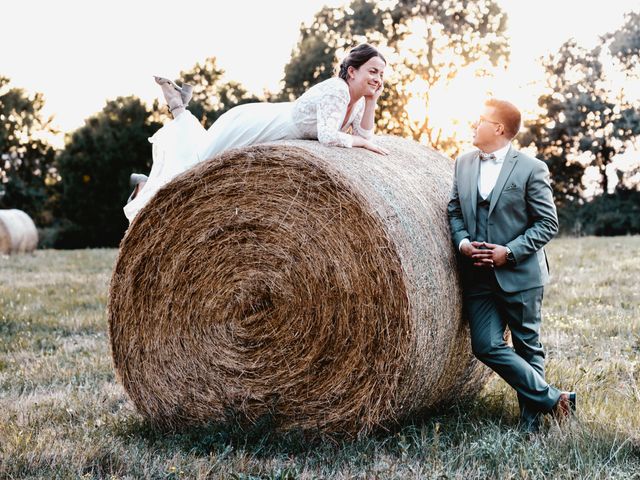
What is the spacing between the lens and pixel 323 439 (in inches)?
180

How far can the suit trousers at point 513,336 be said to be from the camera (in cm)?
466

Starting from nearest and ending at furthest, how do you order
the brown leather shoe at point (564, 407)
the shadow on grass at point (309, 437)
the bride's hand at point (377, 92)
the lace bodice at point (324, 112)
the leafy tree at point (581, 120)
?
1. the shadow on grass at point (309, 437)
2. the brown leather shoe at point (564, 407)
3. the lace bodice at point (324, 112)
4. the bride's hand at point (377, 92)
5. the leafy tree at point (581, 120)

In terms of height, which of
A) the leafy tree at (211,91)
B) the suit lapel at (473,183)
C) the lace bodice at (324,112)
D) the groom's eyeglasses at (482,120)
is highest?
the leafy tree at (211,91)

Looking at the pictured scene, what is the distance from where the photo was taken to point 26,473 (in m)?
4.00

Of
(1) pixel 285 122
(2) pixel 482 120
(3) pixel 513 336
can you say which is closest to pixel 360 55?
(1) pixel 285 122

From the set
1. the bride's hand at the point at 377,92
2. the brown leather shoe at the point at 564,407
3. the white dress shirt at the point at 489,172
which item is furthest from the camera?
the bride's hand at the point at 377,92

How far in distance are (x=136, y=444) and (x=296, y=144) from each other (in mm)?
1991

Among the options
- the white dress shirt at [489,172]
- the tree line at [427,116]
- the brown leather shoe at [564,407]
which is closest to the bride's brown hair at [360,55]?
the white dress shirt at [489,172]

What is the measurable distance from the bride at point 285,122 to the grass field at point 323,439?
56.6 inches

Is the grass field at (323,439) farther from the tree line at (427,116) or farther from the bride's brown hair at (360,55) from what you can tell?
the tree line at (427,116)

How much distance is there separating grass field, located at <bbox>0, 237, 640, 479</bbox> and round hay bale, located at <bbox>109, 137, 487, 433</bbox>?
19 cm

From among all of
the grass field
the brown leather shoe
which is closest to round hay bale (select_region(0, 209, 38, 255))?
the grass field

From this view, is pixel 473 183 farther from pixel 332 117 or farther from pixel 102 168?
pixel 102 168

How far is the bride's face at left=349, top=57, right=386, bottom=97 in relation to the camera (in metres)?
5.44
